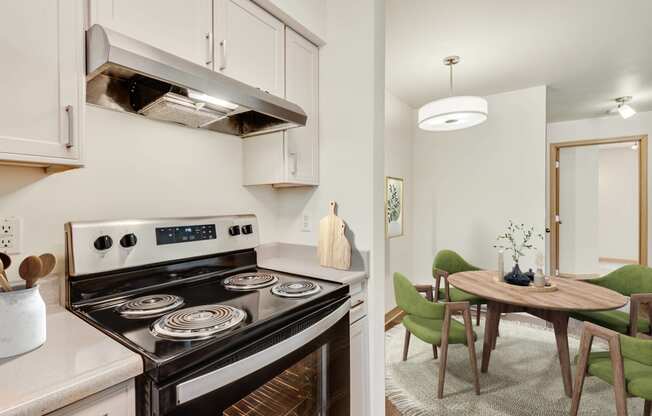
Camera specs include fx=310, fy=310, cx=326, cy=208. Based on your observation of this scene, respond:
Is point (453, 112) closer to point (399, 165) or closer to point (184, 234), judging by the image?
point (399, 165)

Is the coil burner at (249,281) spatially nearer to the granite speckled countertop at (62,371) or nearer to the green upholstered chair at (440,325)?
the granite speckled countertop at (62,371)

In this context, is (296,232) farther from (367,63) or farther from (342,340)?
(367,63)

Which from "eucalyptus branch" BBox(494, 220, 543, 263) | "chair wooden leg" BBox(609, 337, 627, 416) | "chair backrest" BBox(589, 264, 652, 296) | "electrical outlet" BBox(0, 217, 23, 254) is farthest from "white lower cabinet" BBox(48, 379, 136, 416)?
"eucalyptus branch" BBox(494, 220, 543, 263)

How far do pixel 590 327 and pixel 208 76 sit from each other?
2.11m

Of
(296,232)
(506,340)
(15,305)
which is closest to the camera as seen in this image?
(15,305)

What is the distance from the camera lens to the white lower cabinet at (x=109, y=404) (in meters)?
0.65

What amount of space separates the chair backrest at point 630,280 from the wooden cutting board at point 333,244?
2.32m

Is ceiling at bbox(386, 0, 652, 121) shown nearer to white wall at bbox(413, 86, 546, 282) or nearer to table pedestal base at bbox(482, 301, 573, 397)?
white wall at bbox(413, 86, 546, 282)

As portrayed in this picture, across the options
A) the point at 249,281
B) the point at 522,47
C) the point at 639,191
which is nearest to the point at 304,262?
the point at 249,281

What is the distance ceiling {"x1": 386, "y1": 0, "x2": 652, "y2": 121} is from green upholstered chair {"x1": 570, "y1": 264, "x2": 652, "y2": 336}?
1796 mm

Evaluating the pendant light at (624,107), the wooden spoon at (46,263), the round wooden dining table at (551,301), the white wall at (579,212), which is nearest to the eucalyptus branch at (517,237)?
the round wooden dining table at (551,301)

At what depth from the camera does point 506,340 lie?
286 cm

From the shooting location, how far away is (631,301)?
2062mm

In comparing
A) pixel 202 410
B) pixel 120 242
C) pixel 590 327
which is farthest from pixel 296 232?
pixel 590 327
